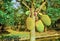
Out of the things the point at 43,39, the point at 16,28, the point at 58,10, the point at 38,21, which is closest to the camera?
the point at 38,21

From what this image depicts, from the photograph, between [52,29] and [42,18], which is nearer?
[42,18]

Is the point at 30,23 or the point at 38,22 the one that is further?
the point at 38,22

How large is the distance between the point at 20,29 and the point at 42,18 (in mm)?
5601

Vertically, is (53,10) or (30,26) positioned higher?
(53,10)

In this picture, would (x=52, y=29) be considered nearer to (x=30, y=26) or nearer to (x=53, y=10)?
(x=53, y=10)

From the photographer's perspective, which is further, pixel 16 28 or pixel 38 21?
pixel 16 28

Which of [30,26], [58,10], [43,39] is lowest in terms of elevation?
[43,39]

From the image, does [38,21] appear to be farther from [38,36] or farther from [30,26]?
[38,36]

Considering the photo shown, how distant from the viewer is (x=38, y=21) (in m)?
5.46

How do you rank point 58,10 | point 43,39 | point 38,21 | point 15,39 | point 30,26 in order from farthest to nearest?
1. point 43,39
2. point 15,39
3. point 58,10
4. point 38,21
5. point 30,26

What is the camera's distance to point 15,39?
6.77 metres

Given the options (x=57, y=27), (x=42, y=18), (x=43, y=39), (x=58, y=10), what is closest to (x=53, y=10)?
(x=58, y=10)

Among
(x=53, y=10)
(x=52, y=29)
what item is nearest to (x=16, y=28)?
(x=52, y=29)

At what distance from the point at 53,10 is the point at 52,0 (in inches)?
16.1
